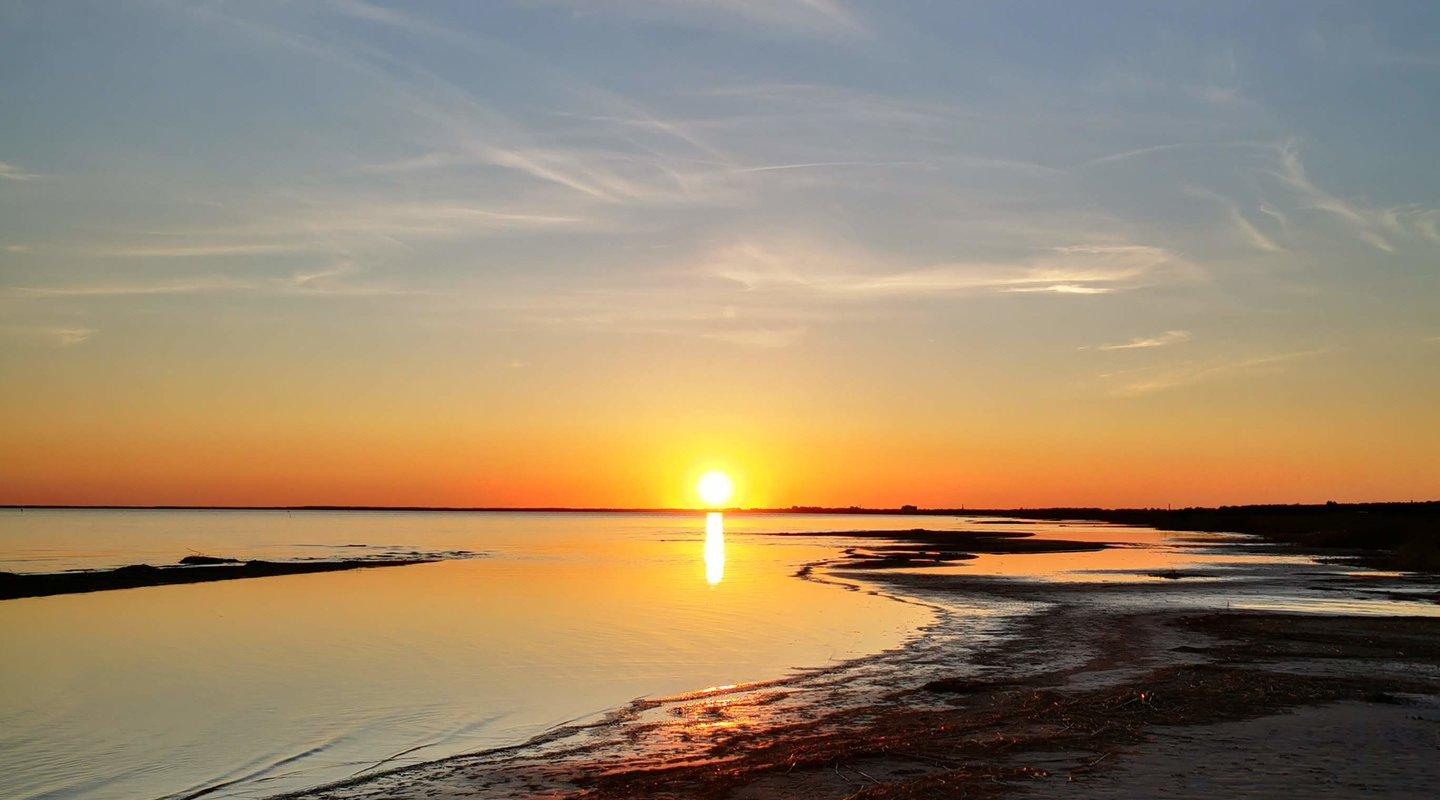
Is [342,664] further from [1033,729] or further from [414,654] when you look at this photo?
[1033,729]

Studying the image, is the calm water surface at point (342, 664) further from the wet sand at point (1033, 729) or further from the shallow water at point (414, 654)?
the wet sand at point (1033, 729)

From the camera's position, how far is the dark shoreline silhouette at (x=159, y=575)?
43.6m

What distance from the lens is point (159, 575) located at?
51.1 metres

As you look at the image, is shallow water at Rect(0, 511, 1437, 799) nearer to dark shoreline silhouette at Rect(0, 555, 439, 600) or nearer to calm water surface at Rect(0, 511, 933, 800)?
calm water surface at Rect(0, 511, 933, 800)

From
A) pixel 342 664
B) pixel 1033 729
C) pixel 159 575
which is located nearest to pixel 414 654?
pixel 342 664

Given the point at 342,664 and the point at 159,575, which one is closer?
the point at 342,664

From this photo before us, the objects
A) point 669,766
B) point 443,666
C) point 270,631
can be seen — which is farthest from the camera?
point 270,631

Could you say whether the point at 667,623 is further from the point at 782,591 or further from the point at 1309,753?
the point at 1309,753

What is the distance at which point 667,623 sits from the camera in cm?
3438

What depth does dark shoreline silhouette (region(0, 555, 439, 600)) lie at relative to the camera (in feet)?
143

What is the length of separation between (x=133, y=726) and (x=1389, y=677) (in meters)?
23.4

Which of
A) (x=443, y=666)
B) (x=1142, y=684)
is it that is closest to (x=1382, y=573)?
(x=1142, y=684)

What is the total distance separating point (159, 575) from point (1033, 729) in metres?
48.0

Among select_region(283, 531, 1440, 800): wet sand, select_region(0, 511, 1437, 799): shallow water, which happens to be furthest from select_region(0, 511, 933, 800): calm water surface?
select_region(283, 531, 1440, 800): wet sand
